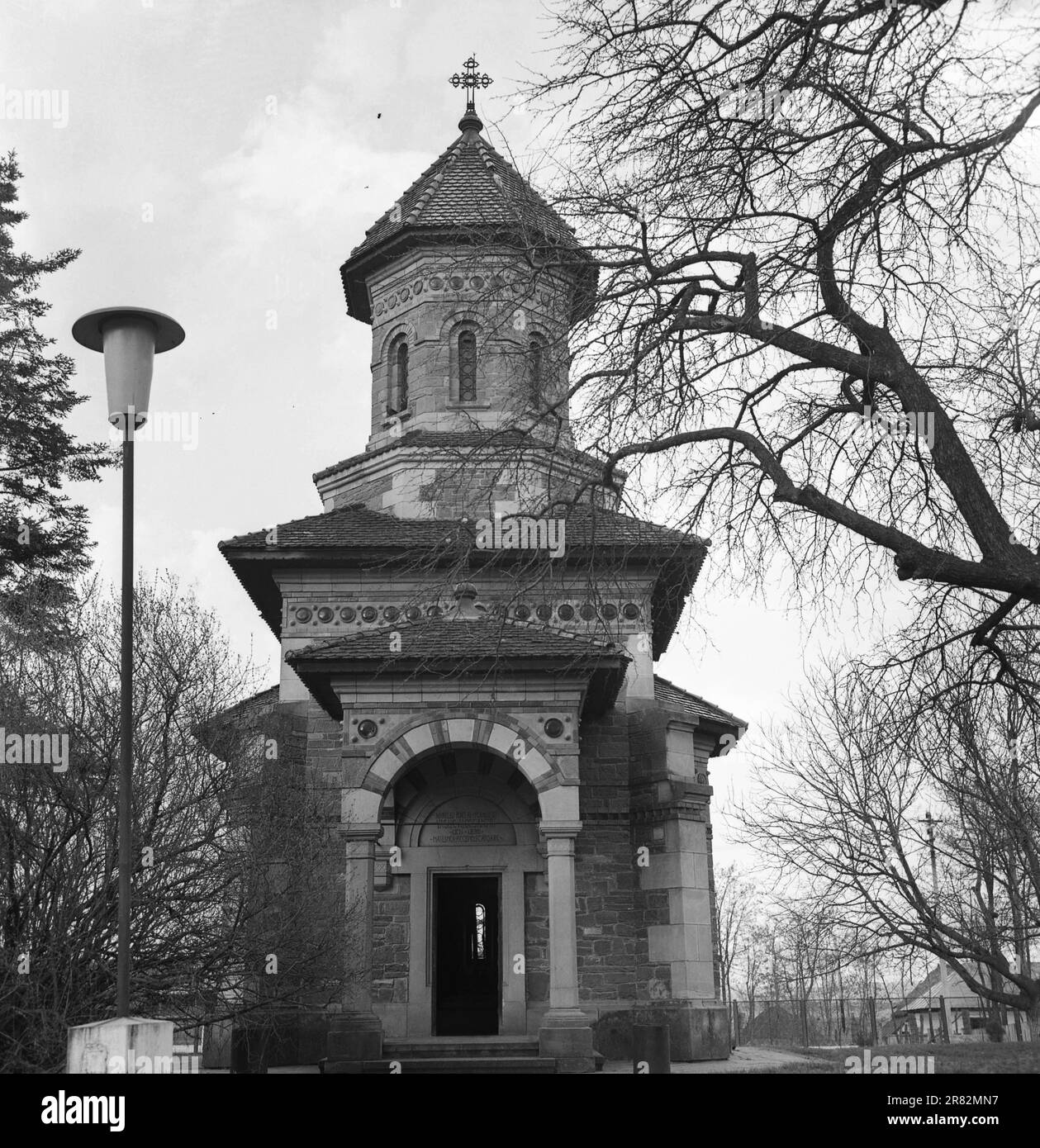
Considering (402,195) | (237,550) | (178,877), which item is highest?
(402,195)

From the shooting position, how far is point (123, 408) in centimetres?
864

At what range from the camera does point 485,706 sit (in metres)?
16.7

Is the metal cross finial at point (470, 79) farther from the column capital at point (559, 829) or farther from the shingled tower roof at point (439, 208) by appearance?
the column capital at point (559, 829)

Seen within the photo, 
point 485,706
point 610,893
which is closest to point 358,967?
point 485,706

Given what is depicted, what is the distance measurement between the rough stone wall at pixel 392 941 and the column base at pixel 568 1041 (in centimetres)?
360

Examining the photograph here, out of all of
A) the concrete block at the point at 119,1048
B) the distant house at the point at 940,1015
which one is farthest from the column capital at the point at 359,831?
the distant house at the point at 940,1015

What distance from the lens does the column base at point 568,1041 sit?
48.5ft

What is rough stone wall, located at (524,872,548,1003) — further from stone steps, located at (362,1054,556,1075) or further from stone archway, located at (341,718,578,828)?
stone archway, located at (341,718,578,828)

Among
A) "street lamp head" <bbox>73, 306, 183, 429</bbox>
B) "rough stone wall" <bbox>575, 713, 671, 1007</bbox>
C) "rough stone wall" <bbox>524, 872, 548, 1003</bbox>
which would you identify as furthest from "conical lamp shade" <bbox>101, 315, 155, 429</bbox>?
"rough stone wall" <bbox>575, 713, 671, 1007</bbox>

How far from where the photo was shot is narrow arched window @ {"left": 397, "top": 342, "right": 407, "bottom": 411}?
23.3 meters

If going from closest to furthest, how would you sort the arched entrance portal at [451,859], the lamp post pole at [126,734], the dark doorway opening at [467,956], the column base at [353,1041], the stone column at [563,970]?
the lamp post pole at [126,734] → the column base at [353,1041] → the stone column at [563,970] → the arched entrance portal at [451,859] → the dark doorway opening at [467,956]
